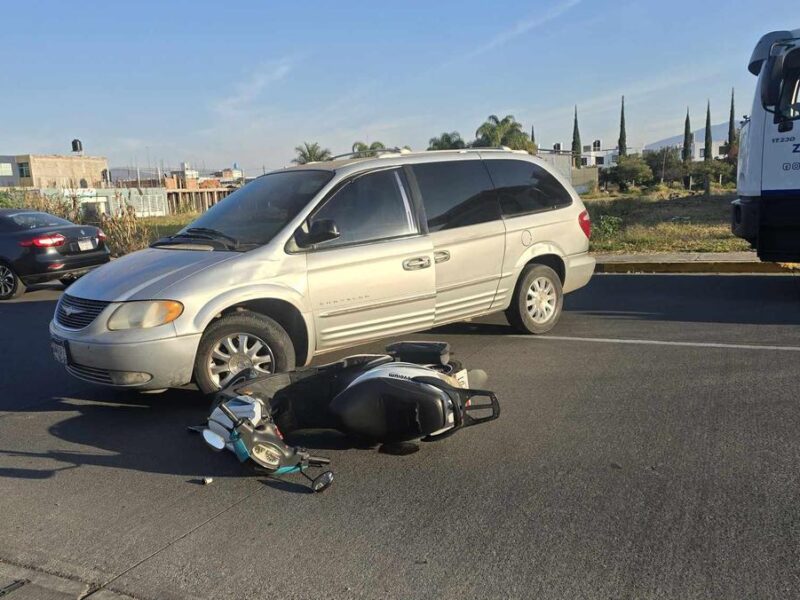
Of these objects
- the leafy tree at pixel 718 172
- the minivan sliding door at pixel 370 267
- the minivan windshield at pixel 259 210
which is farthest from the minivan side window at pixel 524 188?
the leafy tree at pixel 718 172

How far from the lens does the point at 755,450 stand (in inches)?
167

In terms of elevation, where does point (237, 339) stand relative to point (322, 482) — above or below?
above

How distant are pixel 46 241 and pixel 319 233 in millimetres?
8376

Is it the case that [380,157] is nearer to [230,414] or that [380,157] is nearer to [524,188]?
[524,188]

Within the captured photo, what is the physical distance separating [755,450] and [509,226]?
3.29m

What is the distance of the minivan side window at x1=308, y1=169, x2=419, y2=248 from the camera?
5883 millimetres

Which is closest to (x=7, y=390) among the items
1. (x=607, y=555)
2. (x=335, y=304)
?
(x=335, y=304)

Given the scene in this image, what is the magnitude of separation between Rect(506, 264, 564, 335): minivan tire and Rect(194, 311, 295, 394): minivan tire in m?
2.67

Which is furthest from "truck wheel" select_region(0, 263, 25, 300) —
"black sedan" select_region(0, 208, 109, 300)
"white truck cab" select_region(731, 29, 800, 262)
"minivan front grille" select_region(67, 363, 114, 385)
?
"white truck cab" select_region(731, 29, 800, 262)

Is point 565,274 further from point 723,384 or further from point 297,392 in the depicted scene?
point 297,392

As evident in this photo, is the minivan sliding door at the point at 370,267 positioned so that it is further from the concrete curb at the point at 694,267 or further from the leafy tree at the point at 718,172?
the leafy tree at the point at 718,172

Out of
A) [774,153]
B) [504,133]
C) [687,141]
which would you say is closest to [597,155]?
[687,141]

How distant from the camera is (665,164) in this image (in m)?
68.8

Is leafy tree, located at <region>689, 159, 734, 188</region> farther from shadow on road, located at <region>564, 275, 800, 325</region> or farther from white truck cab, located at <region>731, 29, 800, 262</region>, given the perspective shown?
white truck cab, located at <region>731, 29, 800, 262</region>
